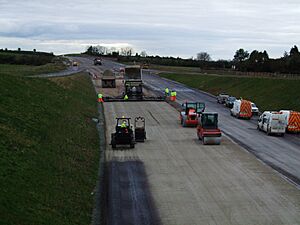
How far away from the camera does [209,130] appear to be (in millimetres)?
34781

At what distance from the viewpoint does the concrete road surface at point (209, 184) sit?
1939cm

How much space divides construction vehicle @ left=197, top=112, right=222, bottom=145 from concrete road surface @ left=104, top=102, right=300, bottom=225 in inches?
27.9

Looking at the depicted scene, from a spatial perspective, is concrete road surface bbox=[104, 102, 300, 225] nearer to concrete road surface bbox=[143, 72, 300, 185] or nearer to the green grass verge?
concrete road surface bbox=[143, 72, 300, 185]

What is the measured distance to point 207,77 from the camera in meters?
100

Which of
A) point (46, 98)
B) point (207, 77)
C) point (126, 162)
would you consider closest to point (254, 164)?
point (126, 162)

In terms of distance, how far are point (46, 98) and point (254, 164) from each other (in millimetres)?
21012

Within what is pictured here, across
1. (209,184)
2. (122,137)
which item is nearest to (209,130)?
(122,137)

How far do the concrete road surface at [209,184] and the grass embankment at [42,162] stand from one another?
3.16 m

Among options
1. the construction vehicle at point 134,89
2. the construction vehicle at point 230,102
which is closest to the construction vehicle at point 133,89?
the construction vehicle at point 134,89

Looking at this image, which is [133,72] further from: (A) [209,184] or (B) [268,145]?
(A) [209,184]

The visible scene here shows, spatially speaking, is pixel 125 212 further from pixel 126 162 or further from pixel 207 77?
pixel 207 77

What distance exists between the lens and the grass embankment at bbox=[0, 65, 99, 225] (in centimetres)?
1644

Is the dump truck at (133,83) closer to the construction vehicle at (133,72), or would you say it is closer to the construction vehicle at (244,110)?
the construction vehicle at (133,72)

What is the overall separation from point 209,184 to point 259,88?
5203cm
